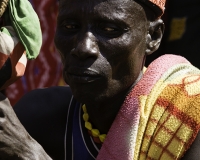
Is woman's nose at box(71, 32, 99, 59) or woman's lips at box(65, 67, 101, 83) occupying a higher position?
woman's nose at box(71, 32, 99, 59)

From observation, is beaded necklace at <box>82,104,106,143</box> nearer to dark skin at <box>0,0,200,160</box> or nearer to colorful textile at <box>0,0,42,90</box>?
dark skin at <box>0,0,200,160</box>

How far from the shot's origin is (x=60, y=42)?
2695 mm

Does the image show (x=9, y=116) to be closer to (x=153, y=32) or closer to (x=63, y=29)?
(x=63, y=29)

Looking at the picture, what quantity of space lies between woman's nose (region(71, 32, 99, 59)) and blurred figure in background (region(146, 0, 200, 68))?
2.34 metres

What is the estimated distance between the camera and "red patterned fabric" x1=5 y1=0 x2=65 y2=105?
16.3 feet

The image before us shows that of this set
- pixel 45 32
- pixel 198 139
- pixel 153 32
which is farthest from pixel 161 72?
pixel 45 32

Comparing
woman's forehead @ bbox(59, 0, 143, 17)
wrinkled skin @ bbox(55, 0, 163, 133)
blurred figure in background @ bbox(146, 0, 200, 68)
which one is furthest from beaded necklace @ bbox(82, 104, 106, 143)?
blurred figure in background @ bbox(146, 0, 200, 68)

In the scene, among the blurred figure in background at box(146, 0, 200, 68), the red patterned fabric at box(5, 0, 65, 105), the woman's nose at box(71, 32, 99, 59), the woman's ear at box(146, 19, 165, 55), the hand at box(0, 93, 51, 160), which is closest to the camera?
the hand at box(0, 93, 51, 160)

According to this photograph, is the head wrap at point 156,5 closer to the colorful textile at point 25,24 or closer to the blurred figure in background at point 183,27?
the colorful textile at point 25,24

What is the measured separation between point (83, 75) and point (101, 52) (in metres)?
0.12

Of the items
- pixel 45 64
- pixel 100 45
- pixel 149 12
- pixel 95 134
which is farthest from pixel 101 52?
pixel 45 64

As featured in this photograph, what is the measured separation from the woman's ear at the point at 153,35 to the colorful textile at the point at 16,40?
47 centimetres

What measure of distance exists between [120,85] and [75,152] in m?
0.39

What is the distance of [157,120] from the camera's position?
260 cm
